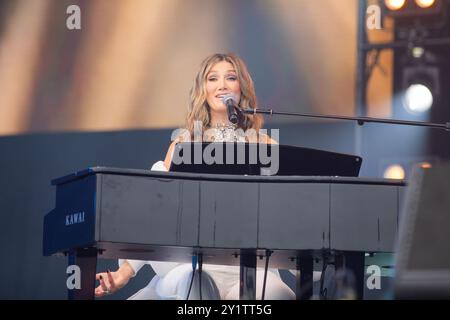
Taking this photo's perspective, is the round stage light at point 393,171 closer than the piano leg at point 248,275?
No

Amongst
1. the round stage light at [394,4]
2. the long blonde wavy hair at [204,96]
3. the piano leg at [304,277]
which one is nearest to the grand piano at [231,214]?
the piano leg at [304,277]

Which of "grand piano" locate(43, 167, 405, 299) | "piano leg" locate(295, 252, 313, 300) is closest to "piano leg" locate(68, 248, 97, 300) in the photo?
"grand piano" locate(43, 167, 405, 299)

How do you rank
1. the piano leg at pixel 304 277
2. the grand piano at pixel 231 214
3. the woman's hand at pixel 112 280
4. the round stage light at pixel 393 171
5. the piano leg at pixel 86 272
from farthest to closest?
the round stage light at pixel 393 171 → the woman's hand at pixel 112 280 → the piano leg at pixel 304 277 → the piano leg at pixel 86 272 → the grand piano at pixel 231 214

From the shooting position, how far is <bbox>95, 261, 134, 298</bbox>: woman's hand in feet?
16.0

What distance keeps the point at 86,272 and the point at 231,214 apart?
634mm

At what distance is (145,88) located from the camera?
25.3 feet

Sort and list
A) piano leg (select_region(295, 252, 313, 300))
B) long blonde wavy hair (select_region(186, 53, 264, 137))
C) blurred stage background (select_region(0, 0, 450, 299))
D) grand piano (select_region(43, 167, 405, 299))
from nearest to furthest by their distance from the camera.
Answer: grand piano (select_region(43, 167, 405, 299)) < piano leg (select_region(295, 252, 313, 300)) < long blonde wavy hair (select_region(186, 53, 264, 137)) < blurred stage background (select_region(0, 0, 450, 299))

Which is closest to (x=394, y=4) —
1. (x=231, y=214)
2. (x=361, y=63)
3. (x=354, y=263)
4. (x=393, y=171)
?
(x=361, y=63)

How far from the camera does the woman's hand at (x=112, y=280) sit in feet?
16.0

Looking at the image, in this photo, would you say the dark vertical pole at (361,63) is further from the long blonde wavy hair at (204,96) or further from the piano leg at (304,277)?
the piano leg at (304,277)

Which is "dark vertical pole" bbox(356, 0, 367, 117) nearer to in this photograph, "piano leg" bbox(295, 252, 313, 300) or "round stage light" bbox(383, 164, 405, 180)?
"round stage light" bbox(383, 164, 405, 180)

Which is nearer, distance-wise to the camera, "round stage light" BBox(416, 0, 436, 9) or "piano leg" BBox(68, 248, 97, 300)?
"piano leg" BBox(68, 248, 97, 300)

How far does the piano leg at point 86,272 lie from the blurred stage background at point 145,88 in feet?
11.3

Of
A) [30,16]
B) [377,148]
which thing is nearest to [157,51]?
[30,16]
